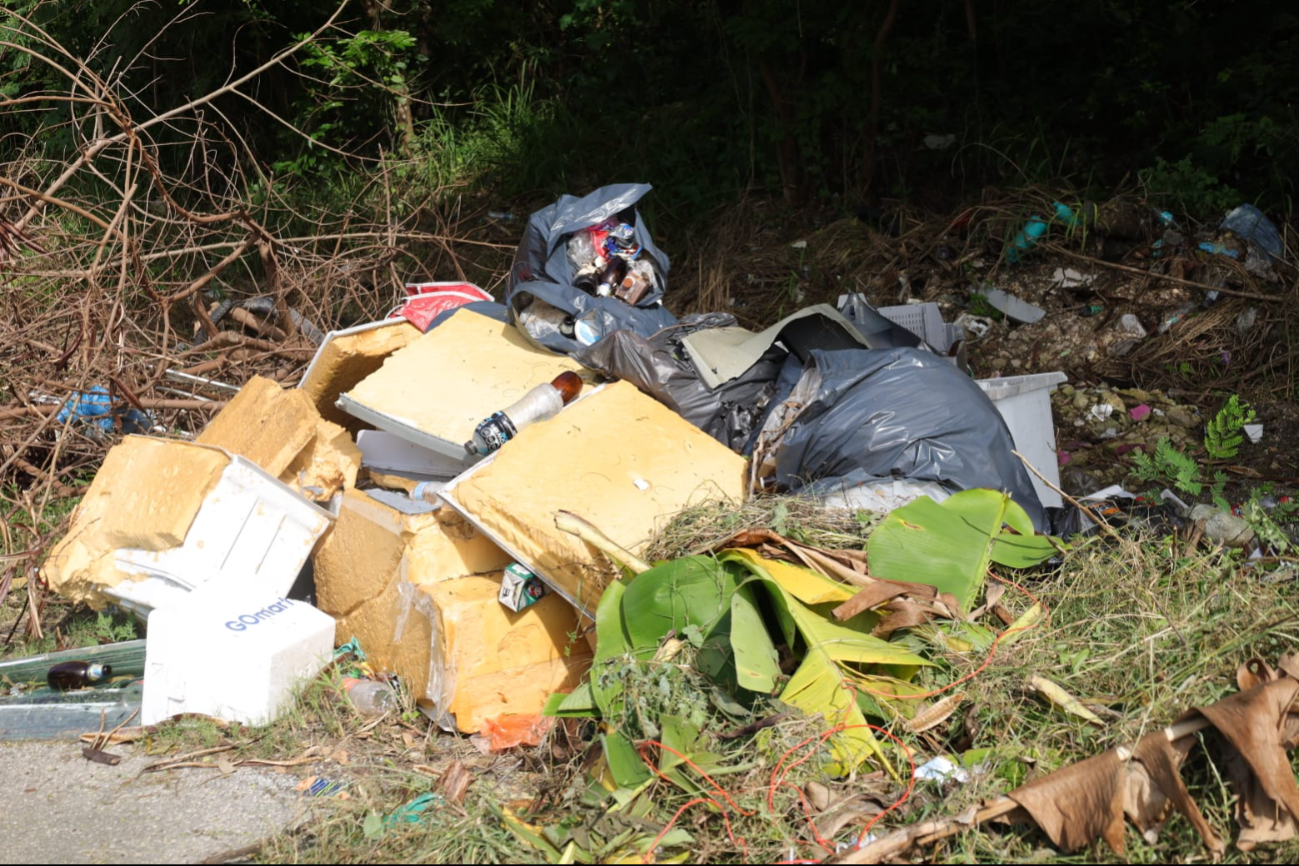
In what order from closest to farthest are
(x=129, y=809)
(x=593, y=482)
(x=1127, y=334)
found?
(x=129, y=809), (x=593, y=482), (x=1127, y=334)

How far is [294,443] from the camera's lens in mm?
3412

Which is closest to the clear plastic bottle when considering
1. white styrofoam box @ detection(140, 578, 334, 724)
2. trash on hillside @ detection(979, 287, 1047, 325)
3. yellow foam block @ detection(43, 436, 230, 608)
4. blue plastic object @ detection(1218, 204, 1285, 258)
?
white styrofoam box @ detection(140, 578, 334, 724)

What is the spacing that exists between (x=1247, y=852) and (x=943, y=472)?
4.26 ft

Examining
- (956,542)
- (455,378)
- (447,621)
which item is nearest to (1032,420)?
(956,542)

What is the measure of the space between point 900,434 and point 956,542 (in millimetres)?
466

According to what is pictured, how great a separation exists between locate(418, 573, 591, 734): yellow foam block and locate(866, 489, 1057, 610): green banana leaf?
0.91 m

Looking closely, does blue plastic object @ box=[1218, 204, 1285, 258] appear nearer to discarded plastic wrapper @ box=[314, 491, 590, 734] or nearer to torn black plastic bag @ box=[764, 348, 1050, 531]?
torn black plastic bag @ box=[764, 348, 1050, 531]

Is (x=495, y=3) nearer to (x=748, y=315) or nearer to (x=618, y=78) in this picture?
(x=618, y=78)

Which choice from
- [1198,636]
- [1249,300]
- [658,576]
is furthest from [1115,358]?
[658,576]

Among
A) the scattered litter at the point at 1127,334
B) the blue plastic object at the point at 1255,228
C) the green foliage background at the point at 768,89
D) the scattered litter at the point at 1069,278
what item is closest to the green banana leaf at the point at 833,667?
the scattered litter at the point at 1127,334

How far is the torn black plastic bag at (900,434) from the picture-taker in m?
3.05

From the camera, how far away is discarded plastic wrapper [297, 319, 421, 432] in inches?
150

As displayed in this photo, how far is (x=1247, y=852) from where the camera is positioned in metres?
1.96

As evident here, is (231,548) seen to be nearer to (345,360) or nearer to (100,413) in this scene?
(345,360)
